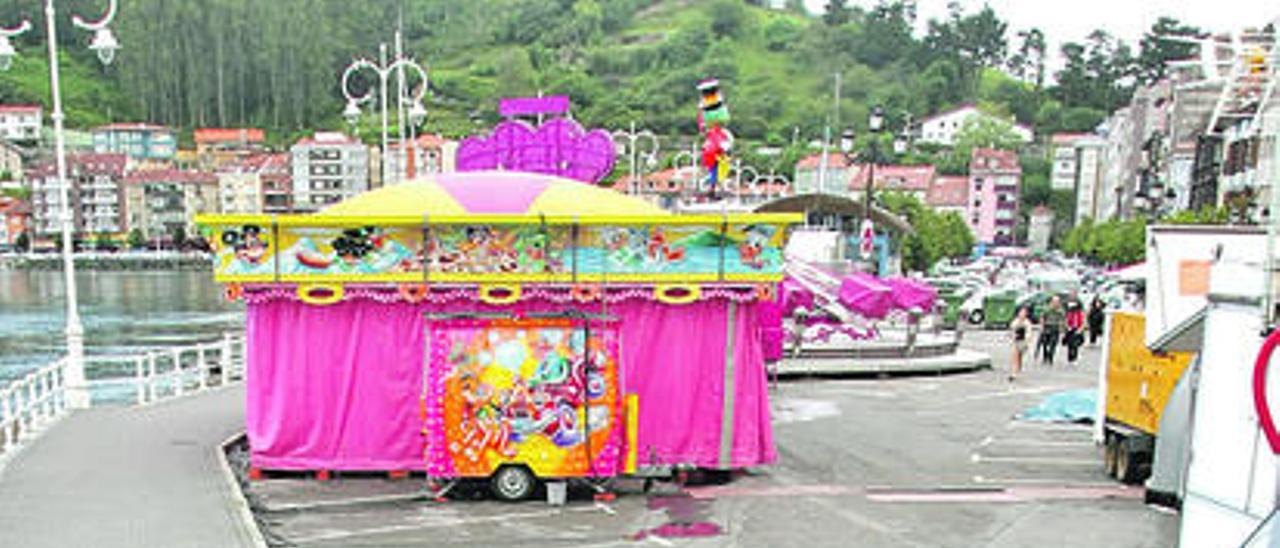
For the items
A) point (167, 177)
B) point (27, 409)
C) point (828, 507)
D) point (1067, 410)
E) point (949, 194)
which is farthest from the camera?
point (167, 177)

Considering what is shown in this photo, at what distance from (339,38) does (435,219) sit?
16817cm

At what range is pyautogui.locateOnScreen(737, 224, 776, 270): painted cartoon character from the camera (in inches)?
484

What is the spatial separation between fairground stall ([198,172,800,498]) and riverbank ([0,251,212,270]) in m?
112

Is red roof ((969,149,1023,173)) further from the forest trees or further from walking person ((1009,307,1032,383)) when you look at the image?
walking person ((1009,307,1032,383))

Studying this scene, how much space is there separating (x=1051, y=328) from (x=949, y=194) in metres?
→ 99.9

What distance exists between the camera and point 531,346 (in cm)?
1180

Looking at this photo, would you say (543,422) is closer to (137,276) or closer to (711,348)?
(711,348)

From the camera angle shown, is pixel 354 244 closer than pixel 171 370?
Yes

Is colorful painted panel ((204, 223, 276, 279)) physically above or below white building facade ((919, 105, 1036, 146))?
below

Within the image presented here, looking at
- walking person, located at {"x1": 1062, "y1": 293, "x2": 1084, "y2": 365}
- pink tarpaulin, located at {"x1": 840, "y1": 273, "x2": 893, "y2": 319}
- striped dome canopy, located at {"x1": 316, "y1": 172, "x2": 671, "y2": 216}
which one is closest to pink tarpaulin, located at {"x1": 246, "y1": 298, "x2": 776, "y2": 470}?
striped dome canopy, located at {"x1": 316, "y1": 172, "x2": 671, "y2": 216}

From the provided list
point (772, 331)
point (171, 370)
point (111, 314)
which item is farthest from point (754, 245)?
point (111, 314)

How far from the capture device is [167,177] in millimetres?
125438

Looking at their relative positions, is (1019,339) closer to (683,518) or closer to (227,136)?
(683,518)

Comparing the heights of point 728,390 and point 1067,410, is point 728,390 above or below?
above
